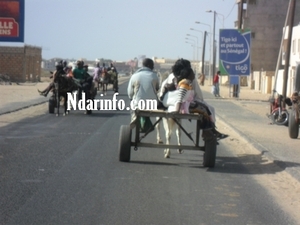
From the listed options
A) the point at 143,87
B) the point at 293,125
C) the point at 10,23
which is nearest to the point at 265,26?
the point at 10,23

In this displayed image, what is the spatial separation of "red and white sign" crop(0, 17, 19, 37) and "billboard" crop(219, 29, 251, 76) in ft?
50.0

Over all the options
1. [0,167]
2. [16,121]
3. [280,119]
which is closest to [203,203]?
[0,167]

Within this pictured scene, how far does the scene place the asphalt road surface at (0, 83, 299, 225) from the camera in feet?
26.5

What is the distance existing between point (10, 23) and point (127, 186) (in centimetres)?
2188

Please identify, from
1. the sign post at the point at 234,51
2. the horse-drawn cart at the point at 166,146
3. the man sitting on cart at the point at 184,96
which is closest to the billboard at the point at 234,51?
the sign post at the point at 234,51

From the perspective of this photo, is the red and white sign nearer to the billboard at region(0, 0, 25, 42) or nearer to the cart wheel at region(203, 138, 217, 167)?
the billboard at region(0, 0, 25, 42)

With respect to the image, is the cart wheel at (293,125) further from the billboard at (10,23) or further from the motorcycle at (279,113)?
the billboard at (10,23)

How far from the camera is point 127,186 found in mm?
9906

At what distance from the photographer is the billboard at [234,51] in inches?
1633

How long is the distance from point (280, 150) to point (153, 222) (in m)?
8.11

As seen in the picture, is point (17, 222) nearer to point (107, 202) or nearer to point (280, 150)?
point (107, 202)

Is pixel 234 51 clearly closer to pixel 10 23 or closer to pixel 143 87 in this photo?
pixel 10 23

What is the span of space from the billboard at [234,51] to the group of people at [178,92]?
2874 centimetres

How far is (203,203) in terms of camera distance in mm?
8914
